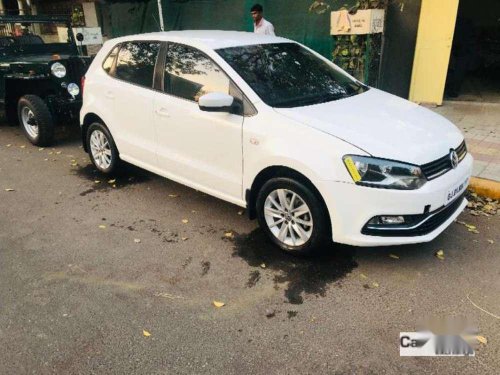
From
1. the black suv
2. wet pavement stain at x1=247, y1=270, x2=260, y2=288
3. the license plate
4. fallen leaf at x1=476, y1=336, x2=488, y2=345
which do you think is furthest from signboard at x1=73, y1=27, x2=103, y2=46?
fallen leaf at x1=476, y1=336, x2=488, y2=345

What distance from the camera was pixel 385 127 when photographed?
344 centimetres

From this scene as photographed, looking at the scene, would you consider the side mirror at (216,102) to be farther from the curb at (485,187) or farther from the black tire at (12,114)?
the black tire at (12,114)

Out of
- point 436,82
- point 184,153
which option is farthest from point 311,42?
point 184,153

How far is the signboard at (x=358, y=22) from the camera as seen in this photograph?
725 cm

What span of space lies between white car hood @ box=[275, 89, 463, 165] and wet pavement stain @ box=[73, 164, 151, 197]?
2.63m

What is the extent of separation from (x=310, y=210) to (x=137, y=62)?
264 cm

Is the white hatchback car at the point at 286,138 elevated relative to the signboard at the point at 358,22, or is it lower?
lower

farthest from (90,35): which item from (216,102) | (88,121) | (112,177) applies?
(216,102)

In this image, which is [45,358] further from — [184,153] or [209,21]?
[209,21]

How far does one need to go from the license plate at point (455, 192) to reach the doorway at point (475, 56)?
218 inches

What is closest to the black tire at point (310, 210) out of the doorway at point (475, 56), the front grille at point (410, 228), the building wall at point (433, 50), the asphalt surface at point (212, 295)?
the asphalt surface at point (212, 295)

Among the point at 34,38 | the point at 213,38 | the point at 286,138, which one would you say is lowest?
the point at 286,138

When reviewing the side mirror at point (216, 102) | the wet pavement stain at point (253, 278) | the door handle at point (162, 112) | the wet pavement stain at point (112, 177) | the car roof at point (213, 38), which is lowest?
the wet pavement stain at point (112, 177)

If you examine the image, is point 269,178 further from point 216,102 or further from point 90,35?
point 90,35
